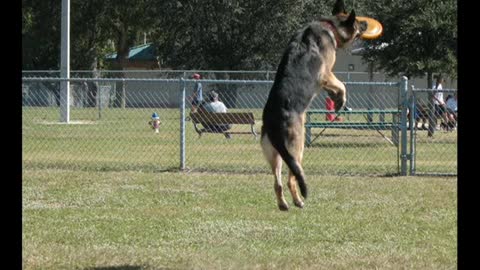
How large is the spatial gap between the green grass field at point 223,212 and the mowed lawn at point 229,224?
1 cm

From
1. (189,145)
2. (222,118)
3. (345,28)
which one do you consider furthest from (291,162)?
(189,145)

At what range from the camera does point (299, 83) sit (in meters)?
5.66

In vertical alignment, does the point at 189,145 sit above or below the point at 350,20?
below

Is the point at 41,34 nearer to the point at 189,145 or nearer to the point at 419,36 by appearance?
the point at 419,36

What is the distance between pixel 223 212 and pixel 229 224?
70 cm

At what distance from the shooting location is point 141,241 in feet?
25.2

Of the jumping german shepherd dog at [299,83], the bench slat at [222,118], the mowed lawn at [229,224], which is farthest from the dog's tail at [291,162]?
the bench slat at [222,118]

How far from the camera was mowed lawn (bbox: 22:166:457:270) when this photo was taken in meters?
6.95

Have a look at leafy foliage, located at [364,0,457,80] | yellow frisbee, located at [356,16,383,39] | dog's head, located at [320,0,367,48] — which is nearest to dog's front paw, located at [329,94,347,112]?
dog's head, located at [320,0,367,48]

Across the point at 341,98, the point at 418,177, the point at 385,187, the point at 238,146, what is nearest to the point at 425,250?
the point at 341,98

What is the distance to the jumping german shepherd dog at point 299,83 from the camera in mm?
5641

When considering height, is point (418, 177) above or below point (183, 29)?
below
